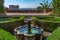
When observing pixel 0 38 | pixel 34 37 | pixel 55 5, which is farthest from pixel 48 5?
pixel 0 38

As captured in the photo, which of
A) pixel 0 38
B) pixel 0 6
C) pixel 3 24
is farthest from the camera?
pixel 0 6

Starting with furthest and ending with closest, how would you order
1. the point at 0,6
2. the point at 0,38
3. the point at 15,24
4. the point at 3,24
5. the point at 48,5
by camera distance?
the point at 48,5, the point at 0,6, the point at 15,24, the point at 3,24, the point at 0,38

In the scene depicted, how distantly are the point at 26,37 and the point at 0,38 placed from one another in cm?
691

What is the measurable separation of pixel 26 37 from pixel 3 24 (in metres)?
3.50

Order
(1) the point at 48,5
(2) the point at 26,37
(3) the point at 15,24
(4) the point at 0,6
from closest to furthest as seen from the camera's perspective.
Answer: (2) the point at 26,37, (3) the point at 15,24, (4) the point at 0,6, (1) the point at 48,5

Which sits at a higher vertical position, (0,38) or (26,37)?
(0,38)

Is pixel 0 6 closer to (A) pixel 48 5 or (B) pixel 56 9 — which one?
(B) pixel 56 9

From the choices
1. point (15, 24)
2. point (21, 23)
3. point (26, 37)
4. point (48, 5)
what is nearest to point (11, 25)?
point (15, 24)

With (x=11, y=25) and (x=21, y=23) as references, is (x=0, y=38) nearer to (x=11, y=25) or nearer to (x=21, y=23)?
(x=11, y=25)

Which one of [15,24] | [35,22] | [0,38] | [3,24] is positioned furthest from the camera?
[35,22]

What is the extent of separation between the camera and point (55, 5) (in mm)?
23734

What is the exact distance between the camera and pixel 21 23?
55.5 ft

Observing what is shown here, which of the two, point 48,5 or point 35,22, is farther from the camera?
point 48,5

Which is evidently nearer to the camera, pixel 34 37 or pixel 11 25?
pixel 34 37
